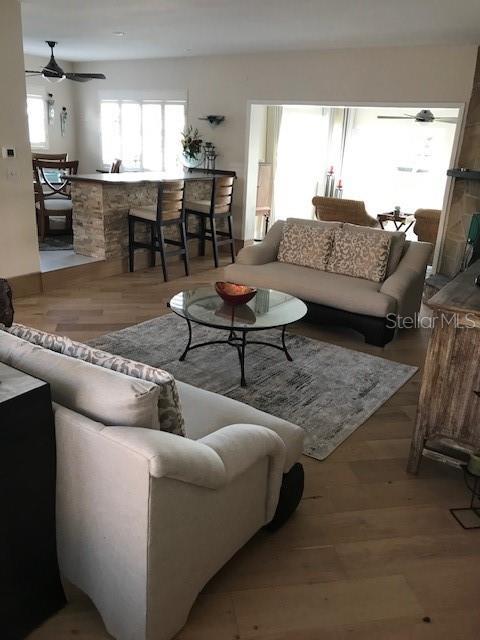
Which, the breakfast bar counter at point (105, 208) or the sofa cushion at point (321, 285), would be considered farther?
the breakfast bar counter at point (105, 208)

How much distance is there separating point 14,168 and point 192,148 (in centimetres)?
306

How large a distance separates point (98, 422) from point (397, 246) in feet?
12.0

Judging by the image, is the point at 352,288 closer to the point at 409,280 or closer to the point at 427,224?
the point at 409,280

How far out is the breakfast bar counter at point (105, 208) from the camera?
5.55 m

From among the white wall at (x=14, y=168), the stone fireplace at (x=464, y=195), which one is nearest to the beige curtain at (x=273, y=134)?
the stone fireplace at (x=464, y=195)

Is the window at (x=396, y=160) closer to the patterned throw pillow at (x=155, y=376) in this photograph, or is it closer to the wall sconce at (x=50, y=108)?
the wall sconce at (x=50, y=108)

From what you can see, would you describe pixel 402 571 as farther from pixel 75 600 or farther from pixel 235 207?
pixel 235 207

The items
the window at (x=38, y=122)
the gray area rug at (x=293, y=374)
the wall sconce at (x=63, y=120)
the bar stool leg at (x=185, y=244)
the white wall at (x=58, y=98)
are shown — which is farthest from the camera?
the wall sconce at (x=63, y=120)

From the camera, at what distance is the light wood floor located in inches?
69.1

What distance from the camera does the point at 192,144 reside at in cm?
716

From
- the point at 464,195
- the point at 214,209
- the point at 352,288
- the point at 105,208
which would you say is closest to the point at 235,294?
the point at 352,288

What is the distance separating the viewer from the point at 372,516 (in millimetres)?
2309

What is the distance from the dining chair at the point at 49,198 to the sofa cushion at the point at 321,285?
297cm

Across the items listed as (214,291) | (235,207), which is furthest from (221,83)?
(214,291)
